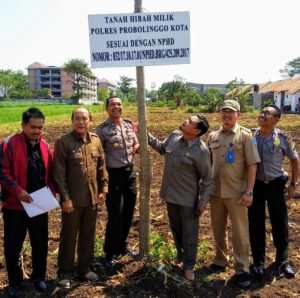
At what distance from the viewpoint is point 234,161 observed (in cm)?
390

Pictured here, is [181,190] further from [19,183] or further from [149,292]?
[19,183]

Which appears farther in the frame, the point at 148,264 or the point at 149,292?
the point at 148,264

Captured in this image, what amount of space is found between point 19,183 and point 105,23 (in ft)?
5.56

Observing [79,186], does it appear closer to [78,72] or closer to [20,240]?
[20,240]

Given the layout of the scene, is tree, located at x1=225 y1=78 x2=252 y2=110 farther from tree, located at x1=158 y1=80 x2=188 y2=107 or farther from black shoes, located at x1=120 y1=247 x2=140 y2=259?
black shoes, located at x1=120 y1=247 x2=140 y2=259

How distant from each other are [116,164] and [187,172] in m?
0.78

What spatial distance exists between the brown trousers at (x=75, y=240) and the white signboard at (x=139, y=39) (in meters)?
1.45

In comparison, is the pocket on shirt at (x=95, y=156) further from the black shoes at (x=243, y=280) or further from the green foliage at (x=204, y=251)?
the black shoes at (x=243, y=280)

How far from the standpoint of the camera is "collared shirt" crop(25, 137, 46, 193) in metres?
3.57

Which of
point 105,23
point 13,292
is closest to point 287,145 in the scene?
point 105,23

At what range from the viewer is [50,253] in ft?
15.3

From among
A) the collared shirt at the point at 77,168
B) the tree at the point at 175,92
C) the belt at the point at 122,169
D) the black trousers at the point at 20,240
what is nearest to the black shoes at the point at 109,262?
the black trousers at the point at 20,240

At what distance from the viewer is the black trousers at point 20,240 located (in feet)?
11.9

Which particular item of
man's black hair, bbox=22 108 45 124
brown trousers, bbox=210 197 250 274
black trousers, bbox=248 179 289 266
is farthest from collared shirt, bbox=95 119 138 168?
black trousers, bbox=248 179 289 266
